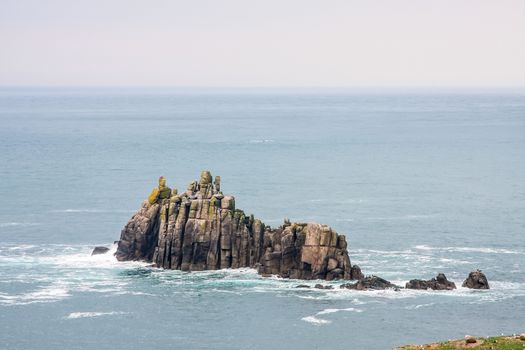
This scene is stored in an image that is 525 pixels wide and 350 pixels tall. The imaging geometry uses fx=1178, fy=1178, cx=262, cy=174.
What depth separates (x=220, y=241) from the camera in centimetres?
15762

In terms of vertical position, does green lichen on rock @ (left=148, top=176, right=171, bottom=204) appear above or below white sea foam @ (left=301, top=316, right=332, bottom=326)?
above

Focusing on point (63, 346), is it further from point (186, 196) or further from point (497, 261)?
point (497, 261)

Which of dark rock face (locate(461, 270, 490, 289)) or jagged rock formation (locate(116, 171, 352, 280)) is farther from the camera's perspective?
jagged rock formation (locate(116, 171, 352, 280))

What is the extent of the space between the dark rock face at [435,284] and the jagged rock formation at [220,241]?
814 centimetres

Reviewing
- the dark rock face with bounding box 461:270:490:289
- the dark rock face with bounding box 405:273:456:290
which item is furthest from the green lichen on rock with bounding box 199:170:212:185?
the dark rock face with bounding box 461:270:490:289

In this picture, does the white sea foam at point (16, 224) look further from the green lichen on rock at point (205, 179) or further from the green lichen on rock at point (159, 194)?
the green lichen on rock at point (205, 179)

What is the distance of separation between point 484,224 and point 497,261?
30.0 m

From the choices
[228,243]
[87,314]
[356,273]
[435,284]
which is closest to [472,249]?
[435,284]

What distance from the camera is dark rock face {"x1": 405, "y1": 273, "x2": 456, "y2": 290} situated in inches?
→ 5674

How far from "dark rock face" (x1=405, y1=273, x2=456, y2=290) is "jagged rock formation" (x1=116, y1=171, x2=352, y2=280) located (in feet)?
26.7

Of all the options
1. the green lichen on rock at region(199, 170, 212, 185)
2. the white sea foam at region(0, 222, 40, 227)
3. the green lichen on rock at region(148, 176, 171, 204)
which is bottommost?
the white sea foam at region(0, 222, 40, 227)

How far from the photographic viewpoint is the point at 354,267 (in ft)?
492

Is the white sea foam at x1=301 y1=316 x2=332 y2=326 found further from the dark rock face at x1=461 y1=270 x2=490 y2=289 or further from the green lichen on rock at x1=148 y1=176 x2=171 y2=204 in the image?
the green lichen on rock at x1=148 y1=176 x2=171 y2=204

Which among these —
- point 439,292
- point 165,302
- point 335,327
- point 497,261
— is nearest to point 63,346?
point 165,302
